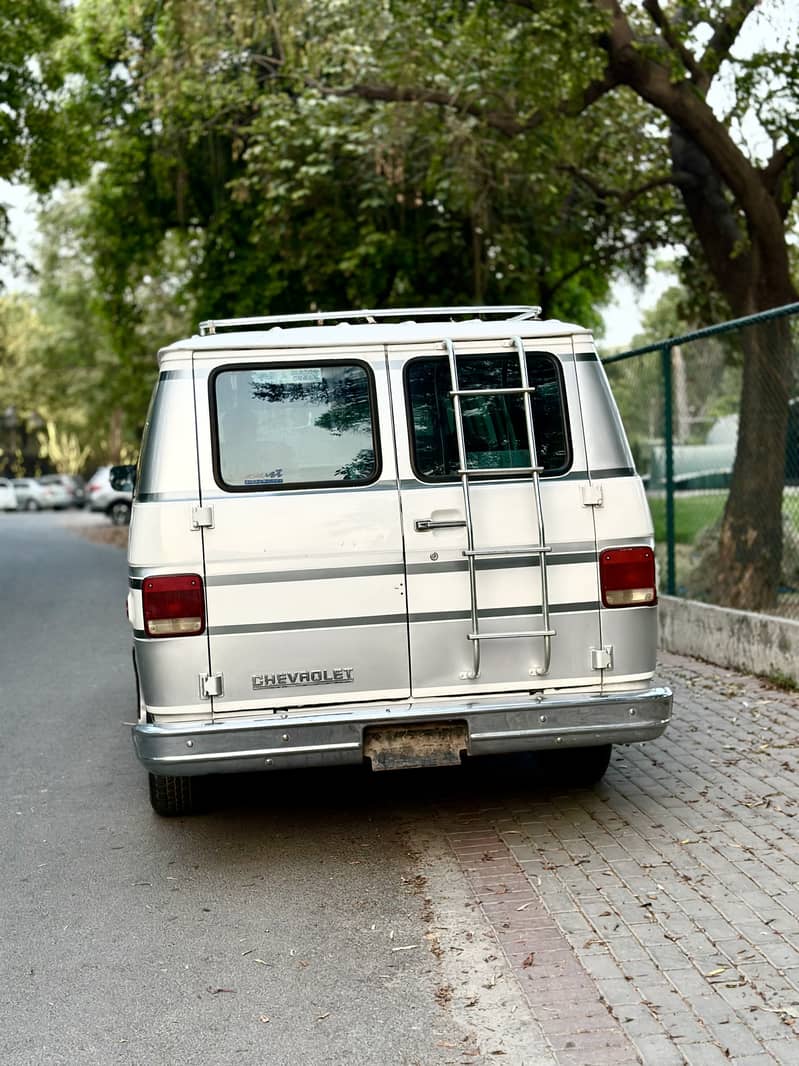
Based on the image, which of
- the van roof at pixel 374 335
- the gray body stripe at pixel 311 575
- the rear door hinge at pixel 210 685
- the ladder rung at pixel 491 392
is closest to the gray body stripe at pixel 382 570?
the gray body stripe at pixel 311 575

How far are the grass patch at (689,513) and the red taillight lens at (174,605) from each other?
6.66 metres

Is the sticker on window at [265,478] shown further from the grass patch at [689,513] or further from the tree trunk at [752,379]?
the grass patch at [689,513]

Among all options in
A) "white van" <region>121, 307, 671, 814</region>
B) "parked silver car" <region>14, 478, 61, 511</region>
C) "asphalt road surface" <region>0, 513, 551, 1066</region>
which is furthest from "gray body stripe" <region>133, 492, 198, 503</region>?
"parked silver car" <region>14, 478, 61, 511</region>

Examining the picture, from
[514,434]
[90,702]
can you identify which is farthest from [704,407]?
[514,434]

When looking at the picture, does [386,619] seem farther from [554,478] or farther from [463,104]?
[463,104]

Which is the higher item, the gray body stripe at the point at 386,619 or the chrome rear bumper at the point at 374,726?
the gray body stripe at the point at 386,619

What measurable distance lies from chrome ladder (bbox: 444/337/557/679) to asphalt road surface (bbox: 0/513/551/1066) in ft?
3.10

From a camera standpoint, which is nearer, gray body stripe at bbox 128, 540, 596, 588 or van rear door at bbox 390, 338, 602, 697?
gray body stripe at bbox 128, 540, 596, 588

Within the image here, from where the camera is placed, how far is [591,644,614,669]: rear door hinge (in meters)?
5.74

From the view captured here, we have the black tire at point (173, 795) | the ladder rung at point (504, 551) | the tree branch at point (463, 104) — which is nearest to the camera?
the ladder rung at point (504, 551)

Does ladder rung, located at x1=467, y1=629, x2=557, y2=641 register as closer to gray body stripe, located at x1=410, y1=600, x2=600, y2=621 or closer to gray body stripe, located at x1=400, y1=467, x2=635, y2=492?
gray body stripe, located at x1=410, y1=600, x2=600, y2=621

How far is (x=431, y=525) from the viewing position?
18.5 feet

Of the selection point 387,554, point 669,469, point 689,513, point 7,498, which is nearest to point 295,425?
point 387,554

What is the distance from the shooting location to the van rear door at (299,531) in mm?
5547
